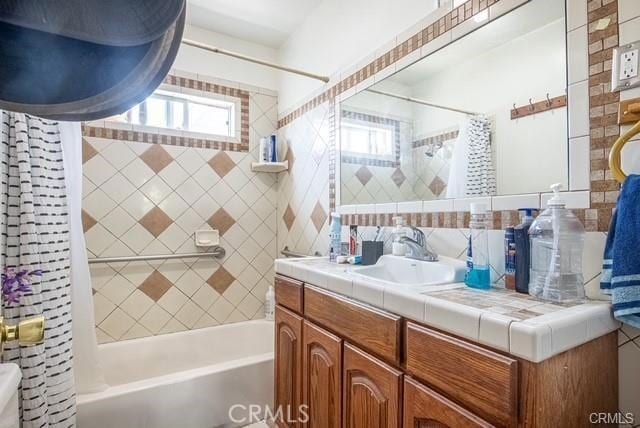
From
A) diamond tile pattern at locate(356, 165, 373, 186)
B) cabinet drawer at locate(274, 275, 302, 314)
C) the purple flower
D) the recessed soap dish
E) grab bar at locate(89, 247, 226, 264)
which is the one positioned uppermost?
diamond tile pattern at locate(356, 165, 373, 186)

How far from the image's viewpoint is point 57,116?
56cm

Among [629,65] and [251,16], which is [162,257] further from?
[629,65]

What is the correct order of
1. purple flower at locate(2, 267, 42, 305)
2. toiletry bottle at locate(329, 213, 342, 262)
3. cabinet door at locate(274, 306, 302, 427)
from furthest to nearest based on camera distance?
toiletry bottle at locate(329, 213, 342, 262)
cabinet door at locate(274, 306, 302, 427)
purple flower at locate(2, 267, 42, 305)

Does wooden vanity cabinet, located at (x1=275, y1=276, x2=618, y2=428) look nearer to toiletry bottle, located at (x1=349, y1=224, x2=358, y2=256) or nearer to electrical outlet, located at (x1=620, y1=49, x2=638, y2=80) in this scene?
toiletry bottle, located at (x1=349, y1=224, x2=358, y2=256)

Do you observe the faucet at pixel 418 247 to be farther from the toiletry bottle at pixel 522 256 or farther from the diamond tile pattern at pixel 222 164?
the diamond tile pattern at pixel 222 164

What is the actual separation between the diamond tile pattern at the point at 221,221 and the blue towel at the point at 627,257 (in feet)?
7.38

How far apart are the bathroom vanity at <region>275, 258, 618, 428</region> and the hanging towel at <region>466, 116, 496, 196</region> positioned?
420mm

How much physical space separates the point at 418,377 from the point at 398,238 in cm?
67

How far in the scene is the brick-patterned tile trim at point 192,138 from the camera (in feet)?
7.15

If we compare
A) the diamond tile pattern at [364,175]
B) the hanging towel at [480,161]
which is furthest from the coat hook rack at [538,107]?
the diamond tile pattern at [364,175]

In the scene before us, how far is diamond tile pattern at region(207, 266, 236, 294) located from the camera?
98.7 inches

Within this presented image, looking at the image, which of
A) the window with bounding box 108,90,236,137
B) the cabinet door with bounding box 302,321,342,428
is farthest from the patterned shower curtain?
the cabinet door with bounding box 302,321,342,428

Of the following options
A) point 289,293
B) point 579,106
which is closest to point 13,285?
point 289,293

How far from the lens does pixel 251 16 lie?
2293 mm
